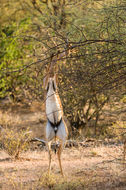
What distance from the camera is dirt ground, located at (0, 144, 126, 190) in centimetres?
600

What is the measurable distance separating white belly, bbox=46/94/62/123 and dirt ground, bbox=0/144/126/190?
3.46 ft

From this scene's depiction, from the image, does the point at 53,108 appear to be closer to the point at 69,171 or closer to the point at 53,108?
the point at 53,108

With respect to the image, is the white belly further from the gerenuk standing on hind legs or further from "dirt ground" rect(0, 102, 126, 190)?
"dirt ground" rect(0, 102, 126, 190)

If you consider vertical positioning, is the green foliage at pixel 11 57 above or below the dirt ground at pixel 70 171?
above

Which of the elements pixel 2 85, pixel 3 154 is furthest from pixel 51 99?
pixel 2 85

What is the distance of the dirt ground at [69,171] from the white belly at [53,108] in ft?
3.46

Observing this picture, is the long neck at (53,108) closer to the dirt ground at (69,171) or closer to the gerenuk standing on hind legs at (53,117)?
the gerenuk standing on hind legs at (53,117)

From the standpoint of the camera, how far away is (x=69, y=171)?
6980mm

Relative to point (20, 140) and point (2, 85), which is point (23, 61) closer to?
point (2, 85)

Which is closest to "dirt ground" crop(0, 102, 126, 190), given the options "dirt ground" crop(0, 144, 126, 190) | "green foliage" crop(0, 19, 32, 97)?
"dirt ground" crop(0, 144, 126, 190)

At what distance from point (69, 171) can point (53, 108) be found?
145cm

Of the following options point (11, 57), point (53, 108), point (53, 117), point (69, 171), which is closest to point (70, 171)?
point (69, 171)

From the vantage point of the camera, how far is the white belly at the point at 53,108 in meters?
6.42

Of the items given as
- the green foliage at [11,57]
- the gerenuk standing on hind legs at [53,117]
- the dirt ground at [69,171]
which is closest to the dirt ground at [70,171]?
the dirt ground at [69,171]
